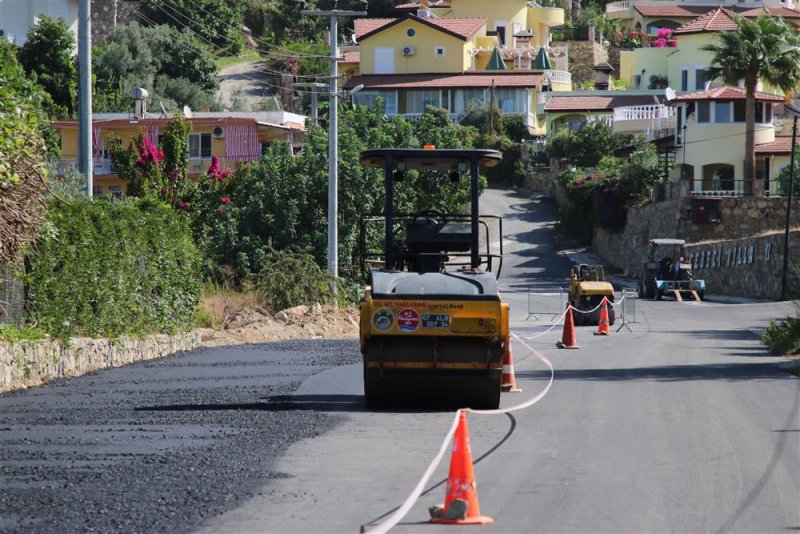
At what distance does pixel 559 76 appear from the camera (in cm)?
9569

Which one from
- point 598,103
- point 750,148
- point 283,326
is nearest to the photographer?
point 283,326

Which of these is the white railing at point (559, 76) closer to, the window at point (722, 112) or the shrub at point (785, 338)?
the window at point (722, 112)

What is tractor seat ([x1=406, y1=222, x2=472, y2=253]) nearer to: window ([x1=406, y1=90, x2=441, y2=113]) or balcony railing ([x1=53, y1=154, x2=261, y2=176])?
balcony railing ([x1=53, y1=154, x2=261, y2=176])

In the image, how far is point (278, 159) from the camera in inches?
1690

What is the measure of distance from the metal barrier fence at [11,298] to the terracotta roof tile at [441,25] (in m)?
70.6

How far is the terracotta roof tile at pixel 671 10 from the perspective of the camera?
109375mm

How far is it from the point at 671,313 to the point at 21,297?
93.6ft

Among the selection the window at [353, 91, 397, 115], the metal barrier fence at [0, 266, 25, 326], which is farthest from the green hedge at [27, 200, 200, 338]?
the window at [353, 91, 397, 115]

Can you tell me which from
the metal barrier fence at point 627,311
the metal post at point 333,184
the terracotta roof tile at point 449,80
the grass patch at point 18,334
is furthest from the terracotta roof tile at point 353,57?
the grass patch at point 18,334

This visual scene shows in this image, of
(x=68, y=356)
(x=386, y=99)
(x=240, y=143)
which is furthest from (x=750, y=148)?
(x=68, y=356)

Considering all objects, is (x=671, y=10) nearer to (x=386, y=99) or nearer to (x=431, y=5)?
(x=431, y=5)

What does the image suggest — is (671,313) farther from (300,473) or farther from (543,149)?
(543,149)

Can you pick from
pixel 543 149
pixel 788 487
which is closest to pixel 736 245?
pixel 543 149

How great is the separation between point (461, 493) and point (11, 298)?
12.4 m
